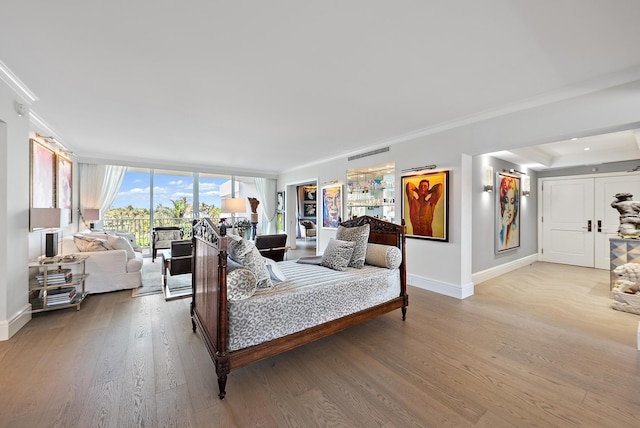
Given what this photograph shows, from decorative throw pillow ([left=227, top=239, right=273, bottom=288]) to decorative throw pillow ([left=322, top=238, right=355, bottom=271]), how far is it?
951 mm

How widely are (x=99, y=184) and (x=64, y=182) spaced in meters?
1.26

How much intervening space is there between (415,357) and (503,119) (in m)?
3.15

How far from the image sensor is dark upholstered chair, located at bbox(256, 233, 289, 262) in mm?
4160

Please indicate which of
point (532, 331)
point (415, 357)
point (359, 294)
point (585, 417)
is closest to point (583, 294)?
point (532, 331)

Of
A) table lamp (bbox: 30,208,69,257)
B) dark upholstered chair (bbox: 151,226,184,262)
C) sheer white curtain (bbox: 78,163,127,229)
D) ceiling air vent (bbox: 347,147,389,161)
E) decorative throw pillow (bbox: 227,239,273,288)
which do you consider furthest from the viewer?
dark upholstered chair (bbox: 151,226,184,262)

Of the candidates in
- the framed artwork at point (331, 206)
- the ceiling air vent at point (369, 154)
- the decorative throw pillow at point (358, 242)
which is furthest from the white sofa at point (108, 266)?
the ceiling air vent at point (369, 154)

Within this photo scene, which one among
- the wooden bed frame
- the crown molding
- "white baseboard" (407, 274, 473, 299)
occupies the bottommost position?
"white baseboard" (407, 274, 473, 299)

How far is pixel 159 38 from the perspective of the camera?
6.34 feet

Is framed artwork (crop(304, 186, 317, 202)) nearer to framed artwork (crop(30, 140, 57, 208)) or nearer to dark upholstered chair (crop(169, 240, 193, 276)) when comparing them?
dark upholstered chair (crop(169, 240, 193, 276))

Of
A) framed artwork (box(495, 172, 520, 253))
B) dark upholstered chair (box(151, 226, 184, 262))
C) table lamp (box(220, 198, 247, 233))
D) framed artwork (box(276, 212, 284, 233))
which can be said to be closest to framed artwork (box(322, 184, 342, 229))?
table lamp (box(220, 198, 247, 233))

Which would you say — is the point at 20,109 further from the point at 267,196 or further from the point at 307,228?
the point at 307,228

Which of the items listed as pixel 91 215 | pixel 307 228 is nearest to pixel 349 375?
pixel 91 215

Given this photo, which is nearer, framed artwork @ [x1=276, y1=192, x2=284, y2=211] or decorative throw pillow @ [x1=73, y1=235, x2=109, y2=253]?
decorative throw pillow @ [x1=73, y1=235, x2=109, y2=253]

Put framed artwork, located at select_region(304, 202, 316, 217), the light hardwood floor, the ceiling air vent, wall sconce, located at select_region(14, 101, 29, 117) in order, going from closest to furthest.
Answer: the light hardwood floor → wall sconce, located at select_region(14, 101, 29, 117) → the ceiling air vent → framed artwork, located at select_region(304, 202, 316, 217)
